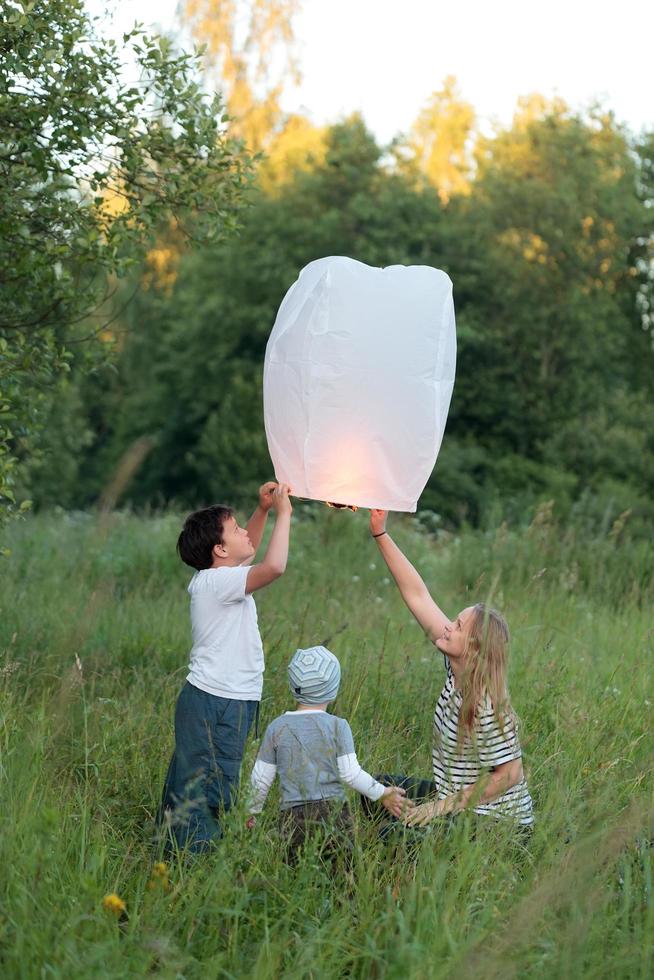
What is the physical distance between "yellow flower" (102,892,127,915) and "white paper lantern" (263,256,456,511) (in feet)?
4.66

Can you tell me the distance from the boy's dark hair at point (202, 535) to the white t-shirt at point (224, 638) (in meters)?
0.13

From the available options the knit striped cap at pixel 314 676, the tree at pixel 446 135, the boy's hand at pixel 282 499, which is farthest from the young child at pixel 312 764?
the tree at pixel 446 135

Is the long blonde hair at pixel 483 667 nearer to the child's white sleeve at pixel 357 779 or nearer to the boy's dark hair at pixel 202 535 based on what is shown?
the child's white sleeve at pixel 357 779

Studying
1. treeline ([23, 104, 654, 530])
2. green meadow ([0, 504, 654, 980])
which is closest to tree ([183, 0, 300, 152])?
treeline ([23, 104, 654, 530])

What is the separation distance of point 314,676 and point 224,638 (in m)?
0.47

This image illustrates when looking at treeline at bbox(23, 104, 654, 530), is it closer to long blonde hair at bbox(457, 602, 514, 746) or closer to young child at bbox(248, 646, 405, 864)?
long blonde hair at bbox(457, 602, 514, 746)

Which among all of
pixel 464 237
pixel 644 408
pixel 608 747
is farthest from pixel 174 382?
pixel 608 747

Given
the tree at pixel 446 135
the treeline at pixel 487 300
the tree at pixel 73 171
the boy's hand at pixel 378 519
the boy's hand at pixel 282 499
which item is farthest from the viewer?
the tree at pixel 446 135

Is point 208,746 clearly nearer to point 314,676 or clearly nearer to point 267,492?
point 314,676

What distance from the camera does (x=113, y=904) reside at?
2.82m

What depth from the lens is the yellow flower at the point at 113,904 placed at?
2805 mm

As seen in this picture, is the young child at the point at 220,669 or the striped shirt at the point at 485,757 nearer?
the striped shirt at the point at 485,757

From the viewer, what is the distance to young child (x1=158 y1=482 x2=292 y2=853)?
3873mm

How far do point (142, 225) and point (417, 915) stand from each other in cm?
398
